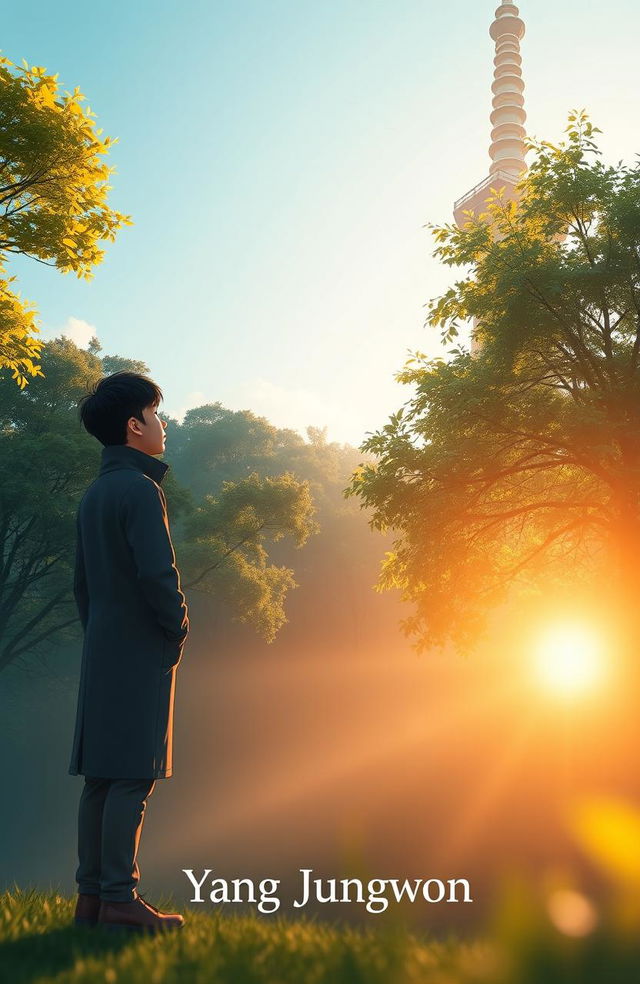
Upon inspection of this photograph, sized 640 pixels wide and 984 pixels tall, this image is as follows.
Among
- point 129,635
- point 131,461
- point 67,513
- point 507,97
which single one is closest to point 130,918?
point 129,635

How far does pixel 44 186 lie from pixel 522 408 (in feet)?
25.9

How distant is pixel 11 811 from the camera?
17.8m

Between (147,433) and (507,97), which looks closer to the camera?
(147,433)

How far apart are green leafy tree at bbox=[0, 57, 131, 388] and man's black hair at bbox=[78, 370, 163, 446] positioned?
4.74m

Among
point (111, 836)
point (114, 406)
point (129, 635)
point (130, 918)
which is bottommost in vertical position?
point (130, 918)

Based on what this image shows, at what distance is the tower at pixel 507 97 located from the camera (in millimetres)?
67188

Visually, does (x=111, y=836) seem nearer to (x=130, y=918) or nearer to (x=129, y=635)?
(x=130, y=918)

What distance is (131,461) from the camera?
123 inches

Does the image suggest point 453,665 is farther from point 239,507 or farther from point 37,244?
point 37,244

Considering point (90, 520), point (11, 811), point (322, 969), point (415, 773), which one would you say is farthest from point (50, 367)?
point (322, 969)

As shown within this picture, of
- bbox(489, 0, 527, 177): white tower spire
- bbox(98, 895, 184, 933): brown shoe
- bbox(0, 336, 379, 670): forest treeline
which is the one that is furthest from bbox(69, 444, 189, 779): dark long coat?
bbox(489, 0, 527, 177): white tower spire

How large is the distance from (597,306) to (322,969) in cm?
1125

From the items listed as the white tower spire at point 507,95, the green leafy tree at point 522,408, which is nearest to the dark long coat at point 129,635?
the green leafy tree at point 522,408

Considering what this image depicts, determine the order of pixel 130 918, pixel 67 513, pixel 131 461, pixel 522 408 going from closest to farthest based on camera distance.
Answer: pixel 130 918 → pixel 131 461 → pixel 522 408 → pixel 67 513
